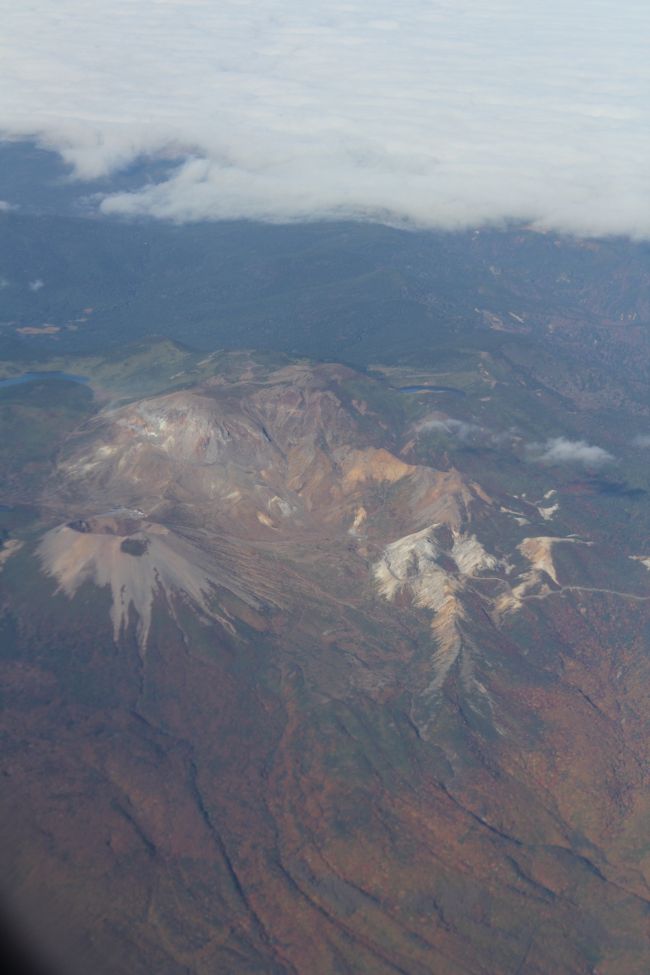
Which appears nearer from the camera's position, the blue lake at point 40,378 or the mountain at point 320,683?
the mountain at point 320,683

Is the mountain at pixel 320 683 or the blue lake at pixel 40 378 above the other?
the blue lake at pixel 40 378

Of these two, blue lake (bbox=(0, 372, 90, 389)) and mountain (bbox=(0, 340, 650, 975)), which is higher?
blue lake (bbox=(0, 372, 90, 389))

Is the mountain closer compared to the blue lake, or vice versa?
the mountain

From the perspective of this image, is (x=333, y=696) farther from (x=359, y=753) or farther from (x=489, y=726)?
(x=489, y=726)

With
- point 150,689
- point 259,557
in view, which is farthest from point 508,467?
point 150,689

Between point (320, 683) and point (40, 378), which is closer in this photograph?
point (320, 683)
